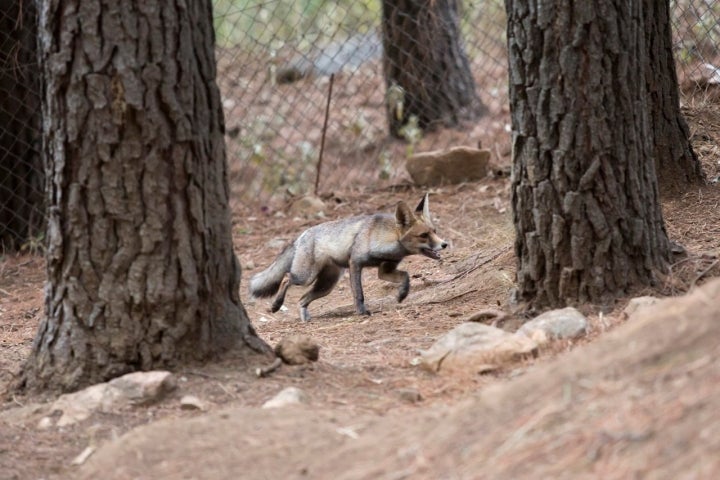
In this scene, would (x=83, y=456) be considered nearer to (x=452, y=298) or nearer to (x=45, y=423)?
(x=45, y=423)

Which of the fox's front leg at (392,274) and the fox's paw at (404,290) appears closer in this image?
the fox's paw at (404,290)

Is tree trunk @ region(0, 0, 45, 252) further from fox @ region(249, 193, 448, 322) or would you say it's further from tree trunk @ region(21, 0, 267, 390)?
tree trunk @ region(21, 0, 267, 390)

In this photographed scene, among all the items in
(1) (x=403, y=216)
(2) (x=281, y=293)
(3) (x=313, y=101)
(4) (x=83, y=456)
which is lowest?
(4) (x=83, y=456)

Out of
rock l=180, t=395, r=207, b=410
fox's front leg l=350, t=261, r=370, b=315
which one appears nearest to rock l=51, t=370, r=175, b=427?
rock l=180, t=395, r=207, b=410

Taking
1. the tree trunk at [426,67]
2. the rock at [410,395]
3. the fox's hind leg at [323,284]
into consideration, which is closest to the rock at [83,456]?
the rock at [410,395]

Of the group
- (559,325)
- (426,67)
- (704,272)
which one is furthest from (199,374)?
(426,67)

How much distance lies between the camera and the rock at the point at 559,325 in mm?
5211

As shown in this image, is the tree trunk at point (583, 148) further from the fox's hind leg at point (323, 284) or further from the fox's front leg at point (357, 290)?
the fox's hind leg at point (323, 284)

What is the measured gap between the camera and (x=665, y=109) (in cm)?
748

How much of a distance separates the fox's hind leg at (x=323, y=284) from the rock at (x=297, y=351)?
261 cm

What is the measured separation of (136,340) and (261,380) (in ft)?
2.04

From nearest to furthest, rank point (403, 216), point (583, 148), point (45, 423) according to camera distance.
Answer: point (45, 423) < point (583, 148) < point (403, 216)

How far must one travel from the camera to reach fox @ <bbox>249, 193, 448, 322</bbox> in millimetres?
7805

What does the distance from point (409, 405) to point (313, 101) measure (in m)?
7.87
